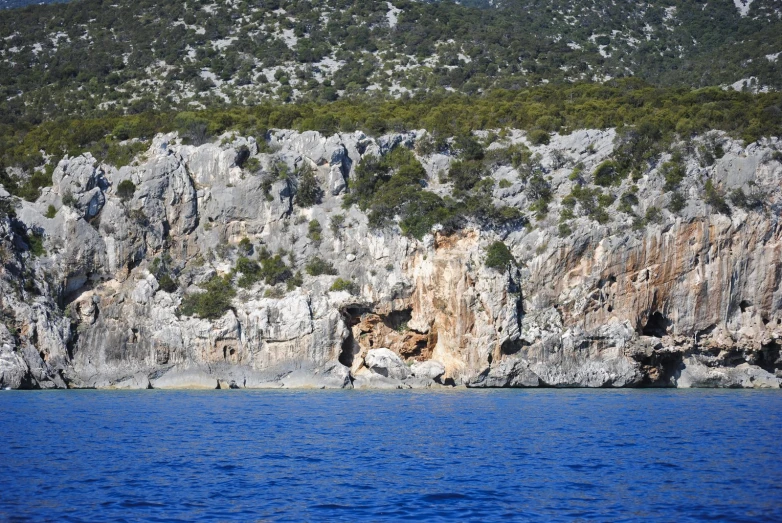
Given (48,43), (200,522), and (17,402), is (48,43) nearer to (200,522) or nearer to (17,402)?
(17,402)

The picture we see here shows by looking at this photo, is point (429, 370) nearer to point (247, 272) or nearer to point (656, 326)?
point (656, 326)

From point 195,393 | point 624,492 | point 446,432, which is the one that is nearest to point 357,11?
point 195,393

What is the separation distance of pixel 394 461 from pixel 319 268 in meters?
30.6

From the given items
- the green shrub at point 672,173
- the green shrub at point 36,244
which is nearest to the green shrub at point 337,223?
the green shrub at point 36,244

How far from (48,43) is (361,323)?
60.0m

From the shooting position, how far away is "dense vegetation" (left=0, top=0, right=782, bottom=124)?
79.8 meters

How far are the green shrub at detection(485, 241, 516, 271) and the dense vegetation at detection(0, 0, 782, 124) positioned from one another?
115 ft

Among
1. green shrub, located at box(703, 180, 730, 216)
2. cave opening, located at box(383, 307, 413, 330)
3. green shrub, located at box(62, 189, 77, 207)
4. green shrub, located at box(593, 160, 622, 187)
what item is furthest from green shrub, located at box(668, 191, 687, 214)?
green shrub, located at box(62, 189, 77, 207)

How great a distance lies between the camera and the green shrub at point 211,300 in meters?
48.4

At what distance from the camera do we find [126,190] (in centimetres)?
5294

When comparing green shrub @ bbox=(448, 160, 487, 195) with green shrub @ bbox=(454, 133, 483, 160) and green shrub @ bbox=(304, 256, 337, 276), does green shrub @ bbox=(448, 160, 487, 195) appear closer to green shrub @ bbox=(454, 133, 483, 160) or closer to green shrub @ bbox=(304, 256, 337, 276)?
green shrub @ bbox=(454, 133, 483, 160)

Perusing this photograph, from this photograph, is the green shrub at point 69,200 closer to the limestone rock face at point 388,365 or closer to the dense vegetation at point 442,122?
the dense vegetation at point 442,122

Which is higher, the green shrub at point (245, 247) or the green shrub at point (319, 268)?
the green shrub at point (245, 247)

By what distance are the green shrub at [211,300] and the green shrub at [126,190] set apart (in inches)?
305
